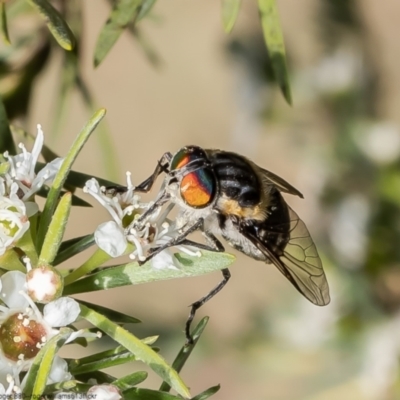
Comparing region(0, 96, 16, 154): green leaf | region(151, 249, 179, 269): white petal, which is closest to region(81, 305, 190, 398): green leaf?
region(151, 249, 179, 269): white petal

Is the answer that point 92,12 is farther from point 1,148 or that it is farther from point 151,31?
point 1,148

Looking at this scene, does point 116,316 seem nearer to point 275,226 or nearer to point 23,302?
point 23,302

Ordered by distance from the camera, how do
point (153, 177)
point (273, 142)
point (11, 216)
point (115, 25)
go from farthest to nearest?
1. point (273, 142)
2. point (153, 177)
3. point (115, 25)
4. point (11, 216)

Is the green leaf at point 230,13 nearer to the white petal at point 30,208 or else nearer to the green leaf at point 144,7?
the green leaf at point 144,7

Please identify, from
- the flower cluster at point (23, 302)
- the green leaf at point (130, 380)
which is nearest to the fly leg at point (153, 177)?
the flower cluster at point (23, 302)

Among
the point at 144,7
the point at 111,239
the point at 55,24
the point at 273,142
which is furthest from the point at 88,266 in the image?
the point at 273,142

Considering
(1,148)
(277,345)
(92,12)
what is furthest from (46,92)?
(1,148)
